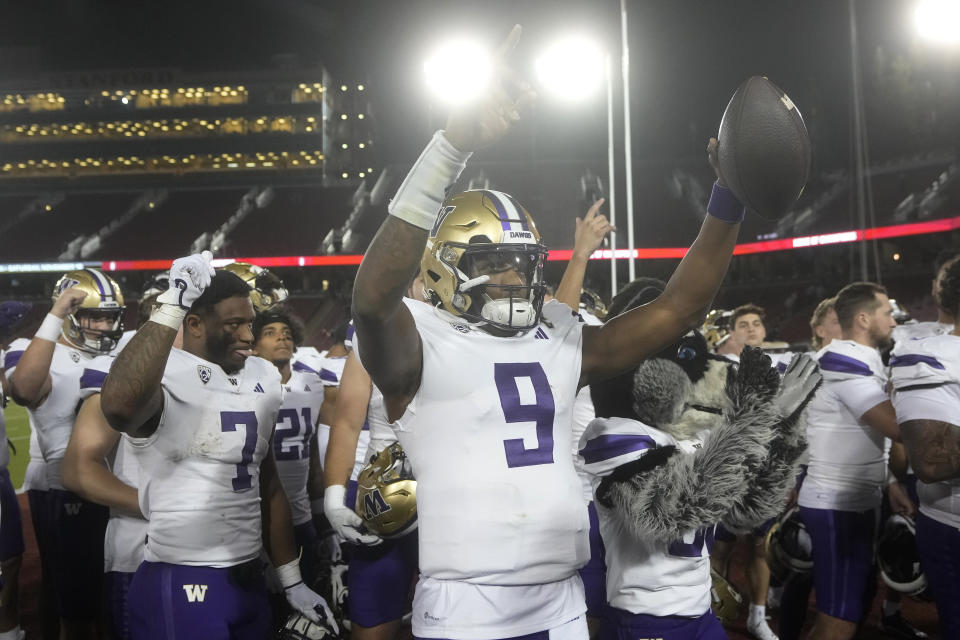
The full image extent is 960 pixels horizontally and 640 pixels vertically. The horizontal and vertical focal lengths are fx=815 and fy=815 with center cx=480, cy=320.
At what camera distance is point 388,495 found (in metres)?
2.92

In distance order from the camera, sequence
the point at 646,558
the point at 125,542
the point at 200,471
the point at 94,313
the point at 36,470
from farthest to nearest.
A: the point at 94,313 < the point at 36,470 < the point at 125,542 < the point at 200,471 < the point at 646,558

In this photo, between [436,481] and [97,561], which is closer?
[436,481]

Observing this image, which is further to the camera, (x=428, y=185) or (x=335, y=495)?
(x=335, y=495)

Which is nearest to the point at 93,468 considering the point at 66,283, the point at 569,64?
the point at 66,283

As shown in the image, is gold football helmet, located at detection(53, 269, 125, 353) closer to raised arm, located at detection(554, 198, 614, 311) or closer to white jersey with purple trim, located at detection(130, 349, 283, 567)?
white jersey with purple trim, located at detection(130, 349, 283, 567)

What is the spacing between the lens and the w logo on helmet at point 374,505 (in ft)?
9.59

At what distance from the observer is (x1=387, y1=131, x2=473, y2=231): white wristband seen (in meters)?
1.75

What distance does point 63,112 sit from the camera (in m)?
50.0

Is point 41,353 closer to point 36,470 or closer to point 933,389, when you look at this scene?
point 36,470

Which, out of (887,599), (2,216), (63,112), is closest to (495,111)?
(887,599)

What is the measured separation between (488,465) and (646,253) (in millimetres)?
30561

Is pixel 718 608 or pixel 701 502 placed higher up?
pixel 701 502

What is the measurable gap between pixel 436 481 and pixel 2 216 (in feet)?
155

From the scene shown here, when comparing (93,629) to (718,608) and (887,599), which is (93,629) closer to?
(718,608)
